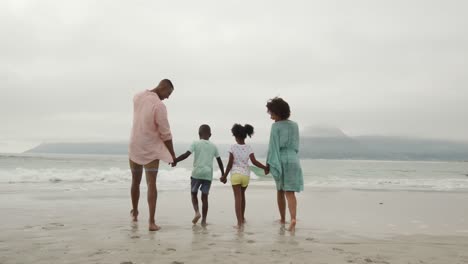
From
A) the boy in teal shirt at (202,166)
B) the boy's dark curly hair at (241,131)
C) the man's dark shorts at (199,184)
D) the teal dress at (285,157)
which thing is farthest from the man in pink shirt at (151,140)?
the teal dress at (285,157)

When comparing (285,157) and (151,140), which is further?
(285,157)

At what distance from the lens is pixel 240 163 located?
5.98 meters

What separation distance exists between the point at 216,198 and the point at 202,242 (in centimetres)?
565

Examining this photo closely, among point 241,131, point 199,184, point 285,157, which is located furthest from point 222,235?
point 241,131

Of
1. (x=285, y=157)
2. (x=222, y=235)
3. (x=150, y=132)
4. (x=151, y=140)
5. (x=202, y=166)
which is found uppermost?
(x=150, y=132)

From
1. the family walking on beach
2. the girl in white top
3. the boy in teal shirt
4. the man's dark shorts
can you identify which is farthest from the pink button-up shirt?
the girl in white top

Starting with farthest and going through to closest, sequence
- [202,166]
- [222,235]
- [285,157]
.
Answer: [202,166] → [285,157] → [222,235]

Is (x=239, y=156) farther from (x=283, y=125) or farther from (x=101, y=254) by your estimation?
(x=101, y=254)

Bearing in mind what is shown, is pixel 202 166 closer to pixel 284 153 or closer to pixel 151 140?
pixel 151 140

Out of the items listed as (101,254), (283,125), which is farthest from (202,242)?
(283,125)

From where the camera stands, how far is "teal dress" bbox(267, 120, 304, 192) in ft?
18.4

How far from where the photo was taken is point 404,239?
5.04 metres

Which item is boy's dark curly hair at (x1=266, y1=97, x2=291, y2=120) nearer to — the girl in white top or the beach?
the girl in white top

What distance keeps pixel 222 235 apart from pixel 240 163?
138 cm
